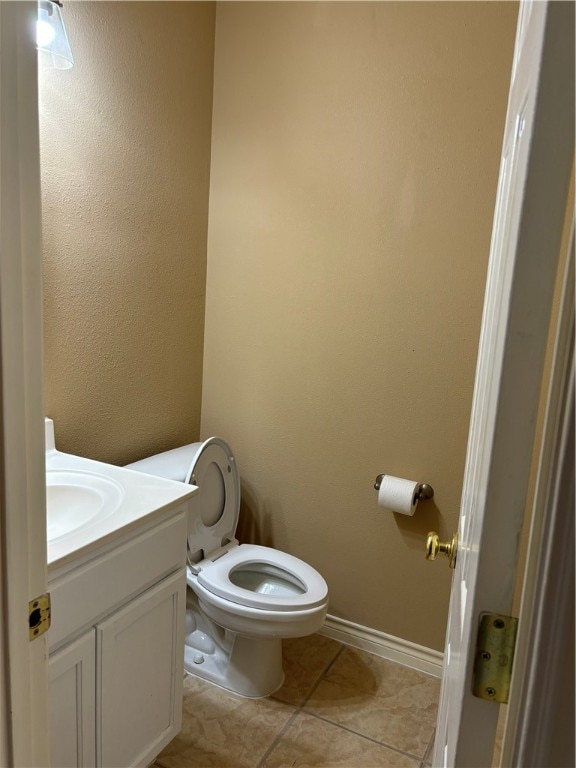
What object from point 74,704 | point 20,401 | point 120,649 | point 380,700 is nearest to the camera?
point 20,401

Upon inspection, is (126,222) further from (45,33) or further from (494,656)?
(494,656)

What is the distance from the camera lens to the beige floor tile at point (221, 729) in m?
1.64

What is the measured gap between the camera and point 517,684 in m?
0.48

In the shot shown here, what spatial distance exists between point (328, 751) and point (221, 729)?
343mm

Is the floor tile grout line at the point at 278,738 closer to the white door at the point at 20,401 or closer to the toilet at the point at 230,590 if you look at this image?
the toilet at the point at 230,590

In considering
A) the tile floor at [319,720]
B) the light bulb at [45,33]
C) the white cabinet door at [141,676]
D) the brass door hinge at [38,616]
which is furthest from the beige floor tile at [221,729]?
the light bulb at [45,33]

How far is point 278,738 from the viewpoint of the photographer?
1741mm

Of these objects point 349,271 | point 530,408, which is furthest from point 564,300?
point 349,271

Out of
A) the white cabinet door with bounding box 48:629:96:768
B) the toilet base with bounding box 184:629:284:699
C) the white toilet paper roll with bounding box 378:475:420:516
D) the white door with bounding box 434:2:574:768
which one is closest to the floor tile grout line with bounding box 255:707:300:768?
the toilet base with bounding box 184:629:284:699

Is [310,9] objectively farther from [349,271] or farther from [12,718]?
[12,718]

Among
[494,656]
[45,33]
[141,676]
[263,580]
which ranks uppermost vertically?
[45,33]

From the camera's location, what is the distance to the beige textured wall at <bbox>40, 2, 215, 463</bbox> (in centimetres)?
166

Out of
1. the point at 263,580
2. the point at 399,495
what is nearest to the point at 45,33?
the point at 399,495

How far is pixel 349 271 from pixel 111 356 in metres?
0.90
